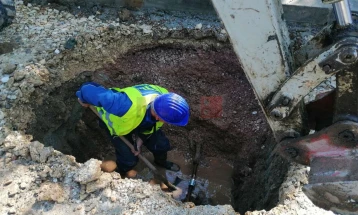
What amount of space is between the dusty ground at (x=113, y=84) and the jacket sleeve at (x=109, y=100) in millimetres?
559

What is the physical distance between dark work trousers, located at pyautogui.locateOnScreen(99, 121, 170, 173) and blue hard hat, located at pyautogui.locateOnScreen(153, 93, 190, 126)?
762 millimetres

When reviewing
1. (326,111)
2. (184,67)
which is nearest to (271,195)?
(326,111)

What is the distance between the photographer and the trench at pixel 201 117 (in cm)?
492

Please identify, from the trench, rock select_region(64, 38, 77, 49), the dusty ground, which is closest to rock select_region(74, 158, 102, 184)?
the dusty ground

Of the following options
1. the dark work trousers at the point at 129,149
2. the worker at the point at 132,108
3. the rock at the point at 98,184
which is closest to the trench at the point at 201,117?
the dark work trousers at the point at 129,149

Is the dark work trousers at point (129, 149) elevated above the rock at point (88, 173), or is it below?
below

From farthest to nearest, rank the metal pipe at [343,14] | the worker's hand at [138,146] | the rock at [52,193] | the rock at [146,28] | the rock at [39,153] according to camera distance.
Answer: the rock at [146,28]
the worker's hand at [138,146]
the rock at [39,153]
the rock at [52,193]
the metal pipe at [343,14]

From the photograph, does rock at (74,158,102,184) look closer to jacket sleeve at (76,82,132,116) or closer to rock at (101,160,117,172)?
jacket sleeve at (76,82,132,116)

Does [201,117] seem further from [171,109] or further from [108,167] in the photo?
[171,109]

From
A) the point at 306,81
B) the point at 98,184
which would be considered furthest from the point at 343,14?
the point at 98,184

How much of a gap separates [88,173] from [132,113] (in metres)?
0.72

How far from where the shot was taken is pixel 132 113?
12.9 ft

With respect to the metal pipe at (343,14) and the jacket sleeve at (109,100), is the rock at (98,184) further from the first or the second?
the metal pipe at (343,14)

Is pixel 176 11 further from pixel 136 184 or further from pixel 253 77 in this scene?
pixel 253 77
